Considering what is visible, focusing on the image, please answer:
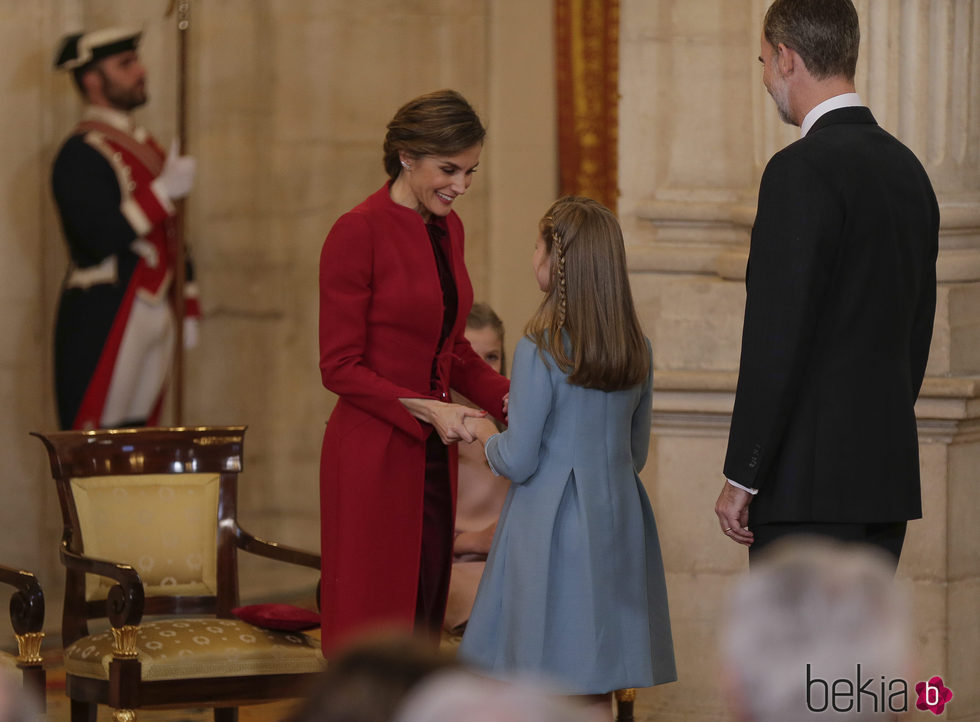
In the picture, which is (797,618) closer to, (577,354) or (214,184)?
(577,354)

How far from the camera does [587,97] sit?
7.73m

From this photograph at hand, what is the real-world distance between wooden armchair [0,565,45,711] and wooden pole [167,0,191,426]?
9.81ft

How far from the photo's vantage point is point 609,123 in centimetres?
773

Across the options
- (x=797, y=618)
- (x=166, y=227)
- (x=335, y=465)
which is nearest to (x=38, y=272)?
(x=166, y=227)

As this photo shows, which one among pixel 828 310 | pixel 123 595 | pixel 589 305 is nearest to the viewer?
pixel 828 310

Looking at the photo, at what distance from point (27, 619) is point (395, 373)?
3.74 ft

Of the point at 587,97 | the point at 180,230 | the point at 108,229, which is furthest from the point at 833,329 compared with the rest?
the point at 587,97

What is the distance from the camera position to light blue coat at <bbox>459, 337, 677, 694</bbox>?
3344 mm

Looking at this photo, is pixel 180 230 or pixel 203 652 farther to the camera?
pixel 180 230

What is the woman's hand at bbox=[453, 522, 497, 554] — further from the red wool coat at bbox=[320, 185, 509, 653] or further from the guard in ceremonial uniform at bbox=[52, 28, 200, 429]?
the guard in ceremonial uniform at bbox=[52, 28, 200, 429]

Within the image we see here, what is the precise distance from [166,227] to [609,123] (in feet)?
7.78

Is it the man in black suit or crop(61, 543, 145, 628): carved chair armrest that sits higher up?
the man in black suit

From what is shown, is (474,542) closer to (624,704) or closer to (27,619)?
(624,704)

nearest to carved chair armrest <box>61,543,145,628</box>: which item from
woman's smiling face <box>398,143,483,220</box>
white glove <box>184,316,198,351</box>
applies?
woman's smiling face <box>398,143,483,220</box>
